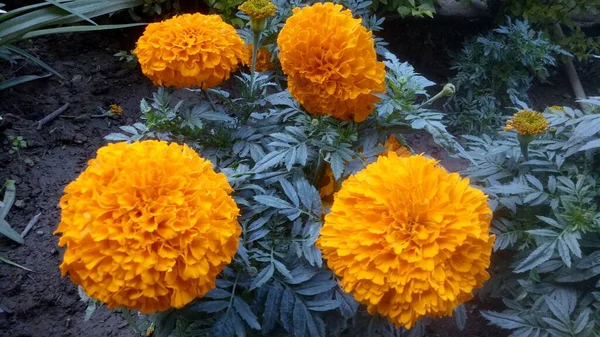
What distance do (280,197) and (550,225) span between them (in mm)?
758

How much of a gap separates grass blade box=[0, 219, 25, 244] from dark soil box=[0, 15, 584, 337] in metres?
0.10

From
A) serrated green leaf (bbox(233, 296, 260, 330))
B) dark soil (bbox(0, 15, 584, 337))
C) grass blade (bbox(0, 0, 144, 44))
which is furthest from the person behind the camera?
grass blade (bbox(0, 0, 144, 44))

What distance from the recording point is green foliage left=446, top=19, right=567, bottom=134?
2830 mm

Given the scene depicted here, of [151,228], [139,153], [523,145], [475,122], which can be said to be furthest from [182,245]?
[475,122]

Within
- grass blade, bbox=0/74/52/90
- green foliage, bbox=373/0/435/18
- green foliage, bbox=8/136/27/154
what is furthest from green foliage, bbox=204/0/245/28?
green foliage, bbox=8/136/27/154

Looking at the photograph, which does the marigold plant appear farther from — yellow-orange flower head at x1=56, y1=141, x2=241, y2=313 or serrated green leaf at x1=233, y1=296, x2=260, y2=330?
serrated green leaf at x1=233, y1=296, x2=260, y2=330

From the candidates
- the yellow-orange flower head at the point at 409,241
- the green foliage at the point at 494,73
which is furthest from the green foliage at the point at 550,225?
the green foliage at the point at 494,73

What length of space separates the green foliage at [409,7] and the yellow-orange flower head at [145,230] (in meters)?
2.11

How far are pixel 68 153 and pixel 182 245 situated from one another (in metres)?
1.87

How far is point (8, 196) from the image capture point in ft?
7.91

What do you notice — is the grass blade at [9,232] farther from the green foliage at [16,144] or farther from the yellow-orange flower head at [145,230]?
the yellow-orange flower head at [145,230]

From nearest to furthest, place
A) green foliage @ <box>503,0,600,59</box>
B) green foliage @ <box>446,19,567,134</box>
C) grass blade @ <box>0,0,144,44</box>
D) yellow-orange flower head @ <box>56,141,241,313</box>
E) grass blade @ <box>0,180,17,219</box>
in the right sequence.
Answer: yellow-orange flower head @ <box>56,141,241,313</box>, grass blade @ <box>0,180,17,219</box>, grass blade @ <box>0,0,144,44</box>, green foliage @ <box>446,19,567,134</box>, green foliage @ <box>503,0,600,59</box>

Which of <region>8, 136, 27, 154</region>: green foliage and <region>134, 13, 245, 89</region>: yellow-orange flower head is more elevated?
<region>134, 13, 245, 89</region>: yellow-orange flower head

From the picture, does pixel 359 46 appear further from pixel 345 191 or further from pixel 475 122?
pixel 475 122
